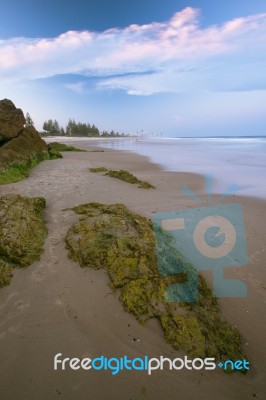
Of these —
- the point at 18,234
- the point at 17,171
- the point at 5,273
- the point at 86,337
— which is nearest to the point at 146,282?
the point at 86,337

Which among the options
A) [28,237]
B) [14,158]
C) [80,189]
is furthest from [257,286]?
[14,158]

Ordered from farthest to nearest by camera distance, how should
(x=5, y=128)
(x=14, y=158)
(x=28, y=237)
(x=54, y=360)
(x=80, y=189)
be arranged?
(x=5, y=128) → (x=14, y=158) → (x=80, y=189) → (x=28, y=237) → (x=54, y=360)

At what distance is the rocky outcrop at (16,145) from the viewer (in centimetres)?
1033

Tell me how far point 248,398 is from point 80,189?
21.1 feet

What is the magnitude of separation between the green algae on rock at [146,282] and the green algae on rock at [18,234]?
20.8 inches

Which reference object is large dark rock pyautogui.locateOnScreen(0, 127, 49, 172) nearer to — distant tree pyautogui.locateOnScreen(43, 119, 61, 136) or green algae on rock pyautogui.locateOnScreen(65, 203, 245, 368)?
green algae on rock pyautogui.locateOnScreen(65, 203, 245, 368)

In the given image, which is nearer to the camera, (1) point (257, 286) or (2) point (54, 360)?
(2) point (54, 360)

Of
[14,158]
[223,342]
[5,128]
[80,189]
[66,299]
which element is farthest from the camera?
[5,128]

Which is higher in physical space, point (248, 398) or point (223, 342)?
point (223, 342)

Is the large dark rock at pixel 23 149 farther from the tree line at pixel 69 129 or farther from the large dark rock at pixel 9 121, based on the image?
the tree line at pixel 69 129

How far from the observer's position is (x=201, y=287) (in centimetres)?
319

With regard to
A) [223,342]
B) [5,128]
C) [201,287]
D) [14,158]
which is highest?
[5,128]

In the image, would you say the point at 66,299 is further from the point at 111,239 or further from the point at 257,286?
the point at 257,286

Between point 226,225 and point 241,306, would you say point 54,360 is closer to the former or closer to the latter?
point 241,306
